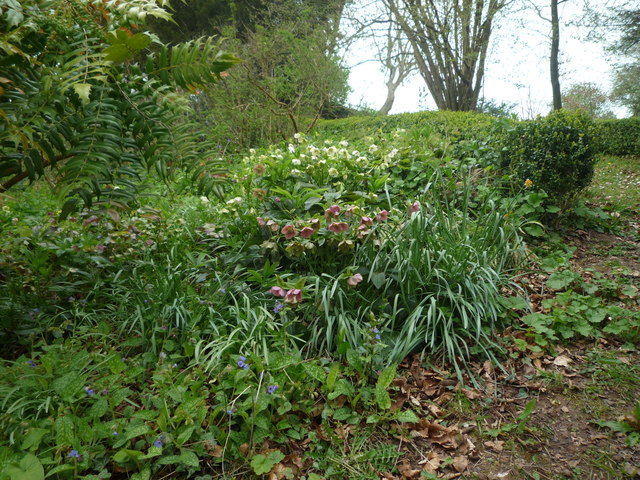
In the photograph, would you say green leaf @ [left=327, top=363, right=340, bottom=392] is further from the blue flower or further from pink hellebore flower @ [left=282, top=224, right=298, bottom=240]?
pink hellebore flower @ [left=282, top=224, right=298, bottom=240]

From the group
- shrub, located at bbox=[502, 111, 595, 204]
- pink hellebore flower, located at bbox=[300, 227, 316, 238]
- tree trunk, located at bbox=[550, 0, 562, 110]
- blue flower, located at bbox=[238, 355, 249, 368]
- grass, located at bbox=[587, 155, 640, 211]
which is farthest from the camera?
tree trunk, located at bbox=[550, 0, 562, 110]

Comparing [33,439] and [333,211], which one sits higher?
[333,211]

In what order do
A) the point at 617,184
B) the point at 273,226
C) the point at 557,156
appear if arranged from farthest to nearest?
the point at 617,184 → the point at 557,156 → the point at 273,226

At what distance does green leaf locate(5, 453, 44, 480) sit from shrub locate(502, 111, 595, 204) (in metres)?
4.37

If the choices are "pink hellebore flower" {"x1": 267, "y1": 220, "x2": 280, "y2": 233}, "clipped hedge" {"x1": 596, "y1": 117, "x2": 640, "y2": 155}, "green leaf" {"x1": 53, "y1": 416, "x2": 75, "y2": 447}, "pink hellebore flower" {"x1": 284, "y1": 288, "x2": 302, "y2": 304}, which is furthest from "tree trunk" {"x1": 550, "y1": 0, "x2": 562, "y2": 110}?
"green leaf" {"x1": 53, "y1": 416, "x2": 75, "y2": 447}

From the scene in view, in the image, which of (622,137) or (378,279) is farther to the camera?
(622,137)

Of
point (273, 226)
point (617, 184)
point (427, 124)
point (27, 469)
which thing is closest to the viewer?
point (27, 469)

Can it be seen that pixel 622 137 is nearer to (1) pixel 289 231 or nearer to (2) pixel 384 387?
(1) pixel 289 231

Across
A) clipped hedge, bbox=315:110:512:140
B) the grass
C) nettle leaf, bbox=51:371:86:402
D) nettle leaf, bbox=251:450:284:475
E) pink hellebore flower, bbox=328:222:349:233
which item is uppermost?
clipped hedge, bbox=315:110:512:140

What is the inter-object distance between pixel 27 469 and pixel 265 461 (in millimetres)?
893

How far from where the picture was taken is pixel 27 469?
153 cm

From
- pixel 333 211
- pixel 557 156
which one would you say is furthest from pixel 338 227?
pixel 557 156

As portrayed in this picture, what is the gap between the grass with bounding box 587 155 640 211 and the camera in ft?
16.8

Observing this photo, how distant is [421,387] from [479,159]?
3.12 metres
